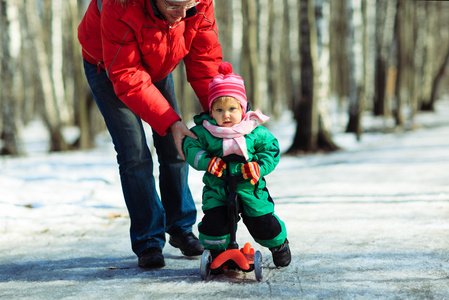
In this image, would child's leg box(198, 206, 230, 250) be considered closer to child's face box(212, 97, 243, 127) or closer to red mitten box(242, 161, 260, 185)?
red mitten box(242, 161, 260, 185)

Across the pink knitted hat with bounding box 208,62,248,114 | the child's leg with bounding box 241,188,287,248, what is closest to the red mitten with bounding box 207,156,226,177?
the child's leg with bounding box 241,188,287,248

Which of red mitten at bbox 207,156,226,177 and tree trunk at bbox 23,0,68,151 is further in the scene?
tree trunk at bbox 23,0,68,151

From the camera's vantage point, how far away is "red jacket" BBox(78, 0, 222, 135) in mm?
2826

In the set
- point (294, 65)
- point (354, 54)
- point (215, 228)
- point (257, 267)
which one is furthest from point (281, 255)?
point (294, 65)

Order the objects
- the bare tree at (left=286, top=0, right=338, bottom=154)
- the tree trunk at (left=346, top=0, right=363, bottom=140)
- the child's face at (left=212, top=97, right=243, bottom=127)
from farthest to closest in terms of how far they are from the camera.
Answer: the tree trunk at (left=346, top=0, right=363, bottom=140) → the bare tree at (left=286, top=0, right=338, bottom=154) → the child's face at (left=212, top=97, right=243, bottom=127)

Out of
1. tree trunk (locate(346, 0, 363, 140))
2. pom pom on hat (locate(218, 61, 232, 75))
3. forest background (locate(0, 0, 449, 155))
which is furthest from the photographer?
tree trunk (locate(346, 0, 363, 140))

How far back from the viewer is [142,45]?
9.54 feet

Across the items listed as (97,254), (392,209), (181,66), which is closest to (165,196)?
(97,254)

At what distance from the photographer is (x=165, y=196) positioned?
139 inches

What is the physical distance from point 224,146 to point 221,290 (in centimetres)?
Answer: 76

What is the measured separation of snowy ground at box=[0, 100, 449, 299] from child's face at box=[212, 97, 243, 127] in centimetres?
88

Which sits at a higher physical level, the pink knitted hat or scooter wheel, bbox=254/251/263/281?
the pink knitted hat

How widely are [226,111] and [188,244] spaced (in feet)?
3.50

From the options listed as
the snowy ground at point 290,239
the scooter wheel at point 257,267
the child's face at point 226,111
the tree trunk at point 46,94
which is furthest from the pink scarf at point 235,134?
the tree trunk at point 46,94
